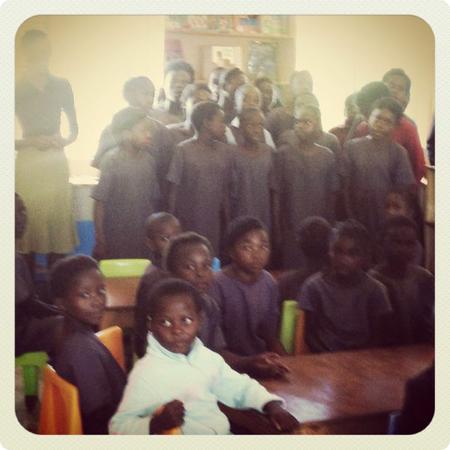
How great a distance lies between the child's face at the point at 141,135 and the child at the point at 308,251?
1.50 feet

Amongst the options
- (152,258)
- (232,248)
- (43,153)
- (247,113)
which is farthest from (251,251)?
(43,153)

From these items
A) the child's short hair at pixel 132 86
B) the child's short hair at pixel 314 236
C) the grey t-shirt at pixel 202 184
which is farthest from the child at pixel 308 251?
the child's short hair at pixel 132 86

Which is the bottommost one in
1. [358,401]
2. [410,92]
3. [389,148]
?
[358,401]

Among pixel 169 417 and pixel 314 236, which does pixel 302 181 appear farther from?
pixel 169 417

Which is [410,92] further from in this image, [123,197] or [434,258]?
[123,197]

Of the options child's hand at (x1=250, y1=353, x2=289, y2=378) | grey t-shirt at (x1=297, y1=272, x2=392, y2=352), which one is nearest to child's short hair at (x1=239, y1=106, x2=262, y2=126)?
grey t-shirt at (x1=297, y1=272, x2=392, y2=352)

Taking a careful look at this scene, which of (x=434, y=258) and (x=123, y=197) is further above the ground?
(x=123, y=197)

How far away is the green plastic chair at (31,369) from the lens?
1.83m

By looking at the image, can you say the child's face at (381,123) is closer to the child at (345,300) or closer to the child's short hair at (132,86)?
the child at (345,300)

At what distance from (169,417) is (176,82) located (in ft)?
2.84

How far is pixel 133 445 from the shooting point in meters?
1.85

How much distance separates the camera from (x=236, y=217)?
1849 mm
